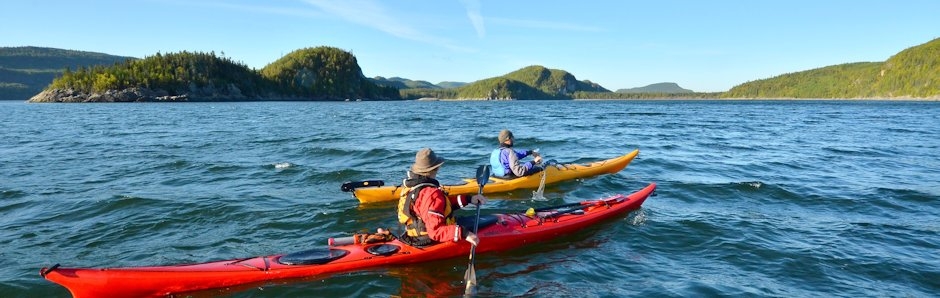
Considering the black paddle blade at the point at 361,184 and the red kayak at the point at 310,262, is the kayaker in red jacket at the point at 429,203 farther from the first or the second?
the black paddle blade at the point at 361,184

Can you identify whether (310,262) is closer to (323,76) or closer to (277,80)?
(277,80)

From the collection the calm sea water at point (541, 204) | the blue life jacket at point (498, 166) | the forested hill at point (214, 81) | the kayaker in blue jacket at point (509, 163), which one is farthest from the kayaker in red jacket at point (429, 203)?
the forested hill at point (214, 81)

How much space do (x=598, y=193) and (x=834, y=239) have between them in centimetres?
500

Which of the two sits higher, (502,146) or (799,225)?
(502,146)

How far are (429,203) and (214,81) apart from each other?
125 meters

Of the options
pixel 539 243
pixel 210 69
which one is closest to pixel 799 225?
pixel 539 243

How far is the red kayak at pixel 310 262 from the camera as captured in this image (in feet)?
17.4

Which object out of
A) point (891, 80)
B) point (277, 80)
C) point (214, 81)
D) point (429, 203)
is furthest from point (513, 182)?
point (891, 80)

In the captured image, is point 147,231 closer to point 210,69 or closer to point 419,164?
point 419,164

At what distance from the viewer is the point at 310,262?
20.6 ft

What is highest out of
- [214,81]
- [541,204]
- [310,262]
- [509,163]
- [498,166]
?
[214,81]

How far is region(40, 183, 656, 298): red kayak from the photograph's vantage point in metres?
5.32

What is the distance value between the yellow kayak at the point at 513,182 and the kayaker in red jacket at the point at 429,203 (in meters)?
2.46

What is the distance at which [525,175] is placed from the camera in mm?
12305
